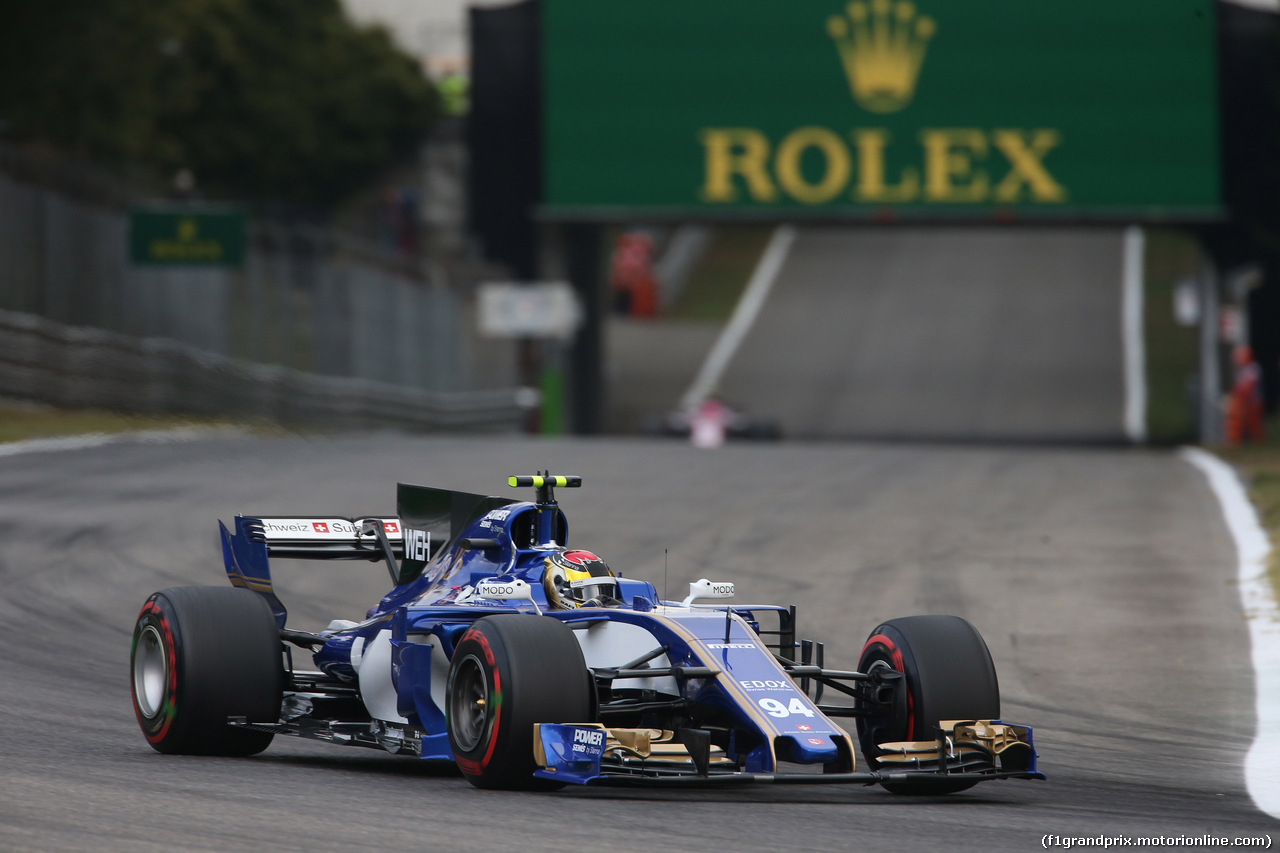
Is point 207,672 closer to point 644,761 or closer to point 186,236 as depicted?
point 644,761

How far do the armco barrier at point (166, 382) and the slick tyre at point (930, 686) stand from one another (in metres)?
17.7

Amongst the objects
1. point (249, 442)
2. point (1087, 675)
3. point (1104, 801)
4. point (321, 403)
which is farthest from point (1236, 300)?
point (1104, 801)

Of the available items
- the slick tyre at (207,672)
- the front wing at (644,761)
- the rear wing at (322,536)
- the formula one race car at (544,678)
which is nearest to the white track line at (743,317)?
the rear wing at (322,536)

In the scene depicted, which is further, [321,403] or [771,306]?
[771,306]

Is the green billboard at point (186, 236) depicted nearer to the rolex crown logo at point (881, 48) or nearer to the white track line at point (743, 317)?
the rolex crown logo at point (881, 48)

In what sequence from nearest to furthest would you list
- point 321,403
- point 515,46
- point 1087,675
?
point 1087,675
point 321,403
point 515,46

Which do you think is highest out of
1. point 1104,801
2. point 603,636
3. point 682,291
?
point 682,291

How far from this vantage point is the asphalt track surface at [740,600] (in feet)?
23.8

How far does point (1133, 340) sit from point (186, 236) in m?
30.6

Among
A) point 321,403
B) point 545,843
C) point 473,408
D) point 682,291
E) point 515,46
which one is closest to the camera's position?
point 545,843

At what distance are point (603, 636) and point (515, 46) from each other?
94.4 feet

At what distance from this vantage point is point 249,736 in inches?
363

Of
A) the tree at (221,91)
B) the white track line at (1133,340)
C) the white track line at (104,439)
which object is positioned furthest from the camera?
the white track line at (1133,340)

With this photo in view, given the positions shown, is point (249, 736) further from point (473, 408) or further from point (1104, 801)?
point (473, 408)
